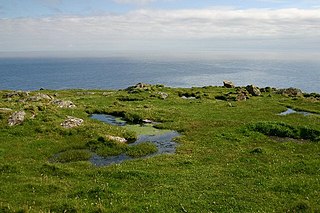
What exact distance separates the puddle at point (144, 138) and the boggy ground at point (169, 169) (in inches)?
40.7

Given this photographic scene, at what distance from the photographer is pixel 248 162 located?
89.6ft

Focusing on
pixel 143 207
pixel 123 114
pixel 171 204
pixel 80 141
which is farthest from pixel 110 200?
pixel 123 114

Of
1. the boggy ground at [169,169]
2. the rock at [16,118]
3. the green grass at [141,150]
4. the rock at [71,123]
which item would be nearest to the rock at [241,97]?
the boggy ground at [169,169]

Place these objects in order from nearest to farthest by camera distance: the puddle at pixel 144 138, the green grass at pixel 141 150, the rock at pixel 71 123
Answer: the puddle at pixel 144 138
the green grass at pixel 141 150
the rock at pixel 71 123

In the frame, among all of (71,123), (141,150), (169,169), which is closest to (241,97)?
(71,123)

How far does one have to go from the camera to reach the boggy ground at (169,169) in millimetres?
19016

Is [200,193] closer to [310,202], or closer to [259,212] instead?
[259,212]

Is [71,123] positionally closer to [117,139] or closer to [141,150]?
[117,139]

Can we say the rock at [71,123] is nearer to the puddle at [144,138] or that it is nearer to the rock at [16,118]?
the rock at [16,118]

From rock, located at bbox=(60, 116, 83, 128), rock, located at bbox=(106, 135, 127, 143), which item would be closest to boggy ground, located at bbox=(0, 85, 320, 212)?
rock, located at bbox=(106, 135, 127, 143)

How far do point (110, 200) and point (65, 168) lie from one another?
7.39m

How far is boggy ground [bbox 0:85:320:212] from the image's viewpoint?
19016 mm

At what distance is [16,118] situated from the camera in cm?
3675

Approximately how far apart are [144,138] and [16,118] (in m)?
14.8
